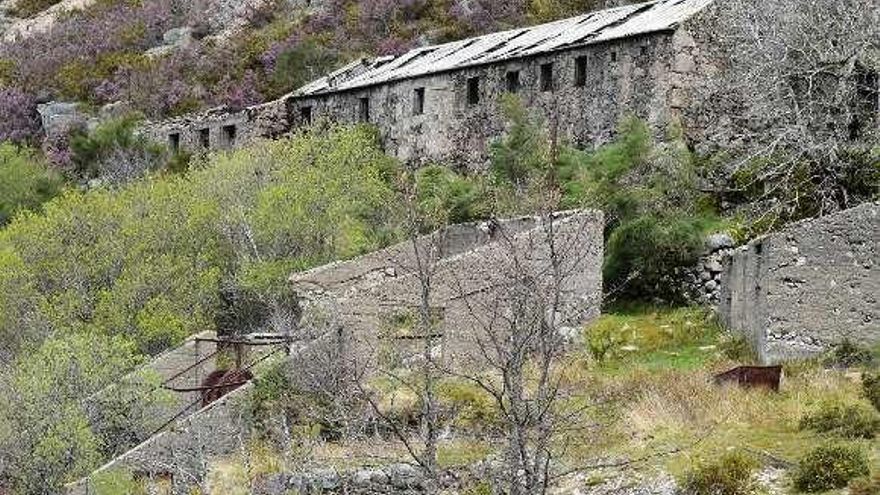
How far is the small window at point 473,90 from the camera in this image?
43.6 meters

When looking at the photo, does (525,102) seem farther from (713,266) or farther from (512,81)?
(713,266)

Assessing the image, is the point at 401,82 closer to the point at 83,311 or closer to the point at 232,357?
the point at 83,311

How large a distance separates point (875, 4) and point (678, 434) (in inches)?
771

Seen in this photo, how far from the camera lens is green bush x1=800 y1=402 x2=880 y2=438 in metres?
18.7

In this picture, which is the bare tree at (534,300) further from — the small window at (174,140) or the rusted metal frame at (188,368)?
the small window at (174,140)

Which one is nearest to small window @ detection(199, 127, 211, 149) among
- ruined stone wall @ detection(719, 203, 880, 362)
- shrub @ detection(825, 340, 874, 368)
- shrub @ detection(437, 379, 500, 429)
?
shrub @ detection(437, 379, 500, 429)

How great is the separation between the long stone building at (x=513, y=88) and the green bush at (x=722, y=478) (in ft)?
64.0

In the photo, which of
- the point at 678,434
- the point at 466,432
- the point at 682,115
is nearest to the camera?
the point at 678,434

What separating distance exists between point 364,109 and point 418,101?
297 centimetres

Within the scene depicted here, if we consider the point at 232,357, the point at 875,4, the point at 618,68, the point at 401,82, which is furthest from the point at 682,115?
the point at 232,357

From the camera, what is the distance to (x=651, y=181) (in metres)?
32.8

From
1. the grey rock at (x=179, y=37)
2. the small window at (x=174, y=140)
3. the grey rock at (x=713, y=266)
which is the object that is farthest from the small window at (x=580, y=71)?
the grey rock at (x=179, y=37)

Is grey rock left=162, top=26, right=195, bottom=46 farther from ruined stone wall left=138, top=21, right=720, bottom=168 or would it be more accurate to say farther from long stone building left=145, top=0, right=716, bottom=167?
ruined stone wall left=138, top=21, right=720, bottom=168

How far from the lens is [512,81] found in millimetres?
42656
